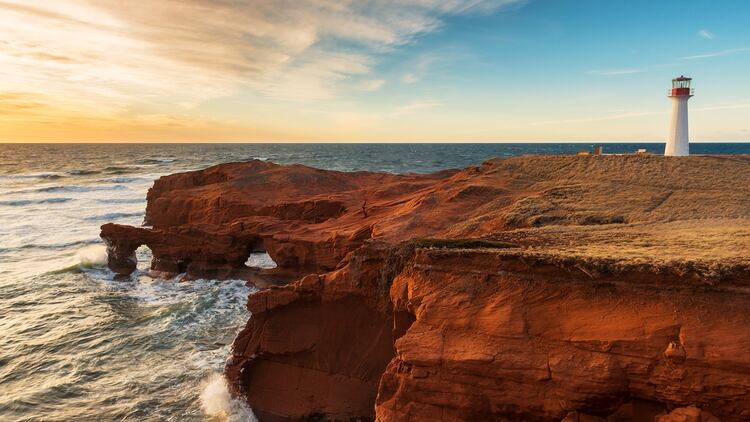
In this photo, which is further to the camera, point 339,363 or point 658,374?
point 339,363

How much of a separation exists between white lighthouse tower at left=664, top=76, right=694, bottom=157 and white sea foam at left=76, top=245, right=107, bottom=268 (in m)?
28.1

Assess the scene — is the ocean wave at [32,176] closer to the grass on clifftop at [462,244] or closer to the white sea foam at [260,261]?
the white sea foam at [260,261]

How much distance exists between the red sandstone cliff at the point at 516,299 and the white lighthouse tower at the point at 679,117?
12.8 ft

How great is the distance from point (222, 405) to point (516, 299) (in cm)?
731

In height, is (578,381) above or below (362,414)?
above

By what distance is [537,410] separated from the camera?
6.90 metres

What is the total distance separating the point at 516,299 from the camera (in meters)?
7.62

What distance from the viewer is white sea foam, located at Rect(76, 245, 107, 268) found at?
→ 76.1 ft

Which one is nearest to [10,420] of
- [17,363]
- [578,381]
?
[17,363]

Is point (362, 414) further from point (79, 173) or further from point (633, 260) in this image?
point (79, 173)

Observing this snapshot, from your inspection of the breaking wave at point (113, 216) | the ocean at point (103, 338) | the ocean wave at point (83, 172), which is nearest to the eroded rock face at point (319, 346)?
the ocean at point (103, 338)

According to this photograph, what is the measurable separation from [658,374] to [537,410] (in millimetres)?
1662

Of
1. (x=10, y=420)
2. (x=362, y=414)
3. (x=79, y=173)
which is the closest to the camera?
(x=362, y=414)

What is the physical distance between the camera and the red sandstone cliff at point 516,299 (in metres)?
6.59
